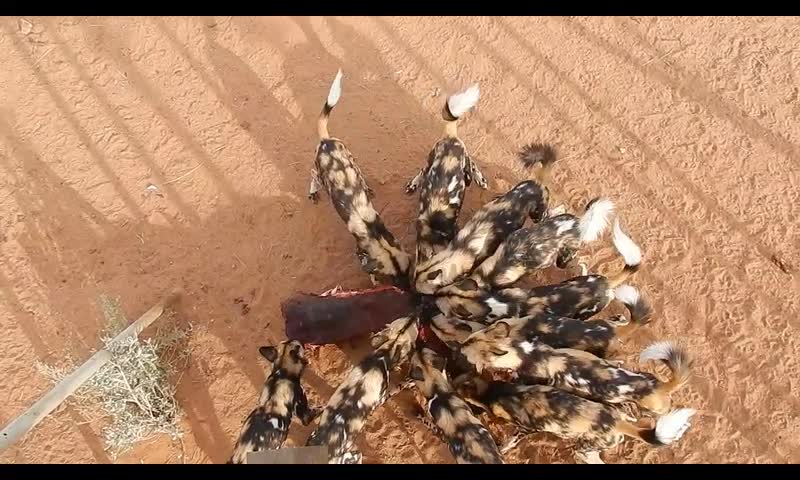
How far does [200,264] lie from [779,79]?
5.37 m

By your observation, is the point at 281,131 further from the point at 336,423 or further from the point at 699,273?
the point at 699,273

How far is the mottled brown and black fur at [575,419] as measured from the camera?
4371mm

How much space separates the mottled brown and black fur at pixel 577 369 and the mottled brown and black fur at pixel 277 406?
1213 mm

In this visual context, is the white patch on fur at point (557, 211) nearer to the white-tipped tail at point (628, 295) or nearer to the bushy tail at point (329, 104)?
the white-tipped tail at point (628, 295)

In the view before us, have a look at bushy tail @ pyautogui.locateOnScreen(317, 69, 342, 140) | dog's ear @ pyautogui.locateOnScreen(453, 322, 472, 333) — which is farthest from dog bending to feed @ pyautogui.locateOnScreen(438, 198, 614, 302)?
bushy tail @ pyautogui.locateOnScreen(317, 69, 342, 140)

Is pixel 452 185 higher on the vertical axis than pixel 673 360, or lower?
higher

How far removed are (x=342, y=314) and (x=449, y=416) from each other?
106cm

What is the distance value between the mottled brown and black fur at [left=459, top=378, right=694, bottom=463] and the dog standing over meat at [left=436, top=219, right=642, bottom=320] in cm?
54

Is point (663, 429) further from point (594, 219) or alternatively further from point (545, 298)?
point (594, 219)

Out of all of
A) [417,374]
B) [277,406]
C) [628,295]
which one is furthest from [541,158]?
[277,406]

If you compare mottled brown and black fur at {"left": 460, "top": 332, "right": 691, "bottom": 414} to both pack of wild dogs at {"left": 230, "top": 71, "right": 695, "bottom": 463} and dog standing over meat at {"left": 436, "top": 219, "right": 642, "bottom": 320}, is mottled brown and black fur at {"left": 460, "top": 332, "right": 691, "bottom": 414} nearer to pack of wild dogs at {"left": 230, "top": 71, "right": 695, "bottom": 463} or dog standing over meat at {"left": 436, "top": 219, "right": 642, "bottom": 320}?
pack of wild dogs at {"left": 230, "top": 71, "right": 695, "bottom": 463}

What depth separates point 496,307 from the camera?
4918mm

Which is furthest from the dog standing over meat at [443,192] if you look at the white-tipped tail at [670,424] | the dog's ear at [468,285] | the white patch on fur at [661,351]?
the white-tipped tail at [670,424]
